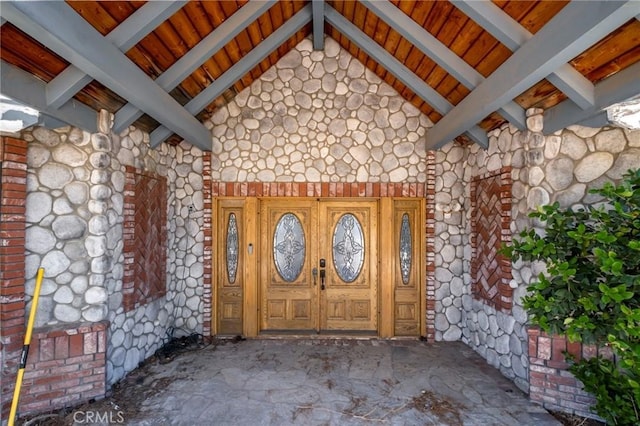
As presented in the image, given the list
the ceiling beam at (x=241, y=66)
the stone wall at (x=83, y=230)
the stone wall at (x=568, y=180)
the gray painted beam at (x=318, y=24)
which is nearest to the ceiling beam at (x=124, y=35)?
the stone wall at (x=83, y=230)

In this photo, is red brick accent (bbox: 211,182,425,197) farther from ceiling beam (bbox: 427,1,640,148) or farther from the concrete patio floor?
the concrete patio floor

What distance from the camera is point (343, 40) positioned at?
4.76m

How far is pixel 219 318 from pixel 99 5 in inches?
162

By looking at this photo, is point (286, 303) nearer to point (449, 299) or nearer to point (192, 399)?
point (192, 399)

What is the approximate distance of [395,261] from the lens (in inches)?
195

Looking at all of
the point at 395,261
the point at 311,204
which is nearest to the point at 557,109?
the point at 395,261

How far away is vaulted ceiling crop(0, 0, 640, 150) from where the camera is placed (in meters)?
2.19

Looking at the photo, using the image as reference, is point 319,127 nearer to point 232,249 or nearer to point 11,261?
point 232,249

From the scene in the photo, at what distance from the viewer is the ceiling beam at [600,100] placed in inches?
94.9

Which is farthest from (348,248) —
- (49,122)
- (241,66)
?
(49,122)

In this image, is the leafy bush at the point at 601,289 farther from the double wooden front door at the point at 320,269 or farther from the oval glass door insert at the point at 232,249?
the oval glass door insert at the point at 232,249

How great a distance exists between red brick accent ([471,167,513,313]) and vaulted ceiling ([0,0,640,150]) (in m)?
0.69

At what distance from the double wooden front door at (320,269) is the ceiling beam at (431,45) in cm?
222

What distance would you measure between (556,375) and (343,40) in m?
4.87
